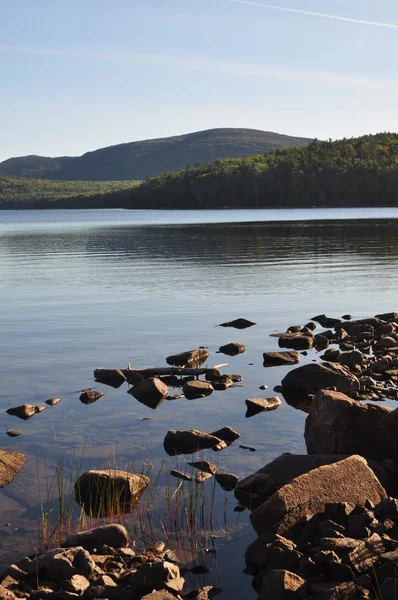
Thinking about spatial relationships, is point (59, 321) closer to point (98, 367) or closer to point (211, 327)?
point (211, 327)

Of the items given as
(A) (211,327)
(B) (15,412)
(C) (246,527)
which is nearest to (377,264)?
(A) (211,327)

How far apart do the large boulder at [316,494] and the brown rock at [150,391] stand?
24.9 ft

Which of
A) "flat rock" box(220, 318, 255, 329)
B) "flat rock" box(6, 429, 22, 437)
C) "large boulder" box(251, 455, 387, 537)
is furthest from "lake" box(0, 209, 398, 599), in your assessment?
"large boulder" box(251, 455, 387, 537)

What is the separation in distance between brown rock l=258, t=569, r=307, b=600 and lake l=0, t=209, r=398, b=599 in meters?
0.72

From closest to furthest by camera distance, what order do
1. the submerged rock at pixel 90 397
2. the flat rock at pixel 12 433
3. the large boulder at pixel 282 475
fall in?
the large boulder at pixel 282 475 < the flat rock at pixel 12 433 < the submerged rock at pixel 90 397

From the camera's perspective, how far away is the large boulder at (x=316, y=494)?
9984 millimetres

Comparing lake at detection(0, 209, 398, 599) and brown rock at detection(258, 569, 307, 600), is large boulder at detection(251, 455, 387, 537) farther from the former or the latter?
brown rock at detection(258, 569, 307, 600)

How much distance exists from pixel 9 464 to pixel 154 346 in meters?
11.6

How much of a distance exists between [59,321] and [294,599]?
23.3 metres

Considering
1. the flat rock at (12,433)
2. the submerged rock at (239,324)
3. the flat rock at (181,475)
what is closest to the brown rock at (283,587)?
the flat rock at (181,475)

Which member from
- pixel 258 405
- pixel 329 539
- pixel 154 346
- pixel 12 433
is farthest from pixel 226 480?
pixel 154 346

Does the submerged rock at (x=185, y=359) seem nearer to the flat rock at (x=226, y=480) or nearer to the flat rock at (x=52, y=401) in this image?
the flat rock at (x=52, y=401)

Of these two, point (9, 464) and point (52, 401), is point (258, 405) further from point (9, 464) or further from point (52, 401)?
point (9, 464)

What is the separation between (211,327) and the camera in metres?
28.3
